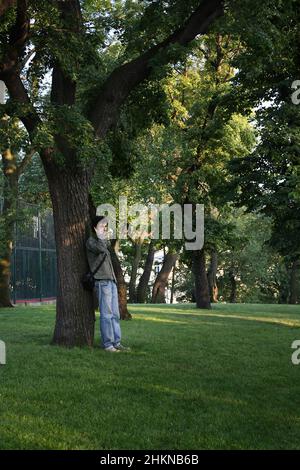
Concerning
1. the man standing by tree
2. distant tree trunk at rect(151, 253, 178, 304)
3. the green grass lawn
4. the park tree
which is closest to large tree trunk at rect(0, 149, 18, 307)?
distant tree trunk at rect(151, 253, 178, 304)

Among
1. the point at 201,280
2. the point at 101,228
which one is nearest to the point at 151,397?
the point at 101,228

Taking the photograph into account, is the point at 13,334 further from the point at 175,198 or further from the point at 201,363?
the point at 175,198

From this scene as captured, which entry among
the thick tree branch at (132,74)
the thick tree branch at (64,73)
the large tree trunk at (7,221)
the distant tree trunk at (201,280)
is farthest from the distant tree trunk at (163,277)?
the thick tree branch at (132,74)

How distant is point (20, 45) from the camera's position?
9.78m

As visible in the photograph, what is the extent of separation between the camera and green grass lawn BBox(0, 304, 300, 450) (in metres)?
4.68

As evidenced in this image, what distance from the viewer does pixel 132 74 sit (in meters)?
10.1

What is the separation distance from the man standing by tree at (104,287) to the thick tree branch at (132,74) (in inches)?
73.0

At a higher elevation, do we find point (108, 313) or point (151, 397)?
point (108, 313)

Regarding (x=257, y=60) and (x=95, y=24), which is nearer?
(x=257, y=60)

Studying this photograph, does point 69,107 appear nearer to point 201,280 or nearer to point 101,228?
point 101,228

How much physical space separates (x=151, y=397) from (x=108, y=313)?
11.1 ft

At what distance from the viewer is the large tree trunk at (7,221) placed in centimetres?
2165
